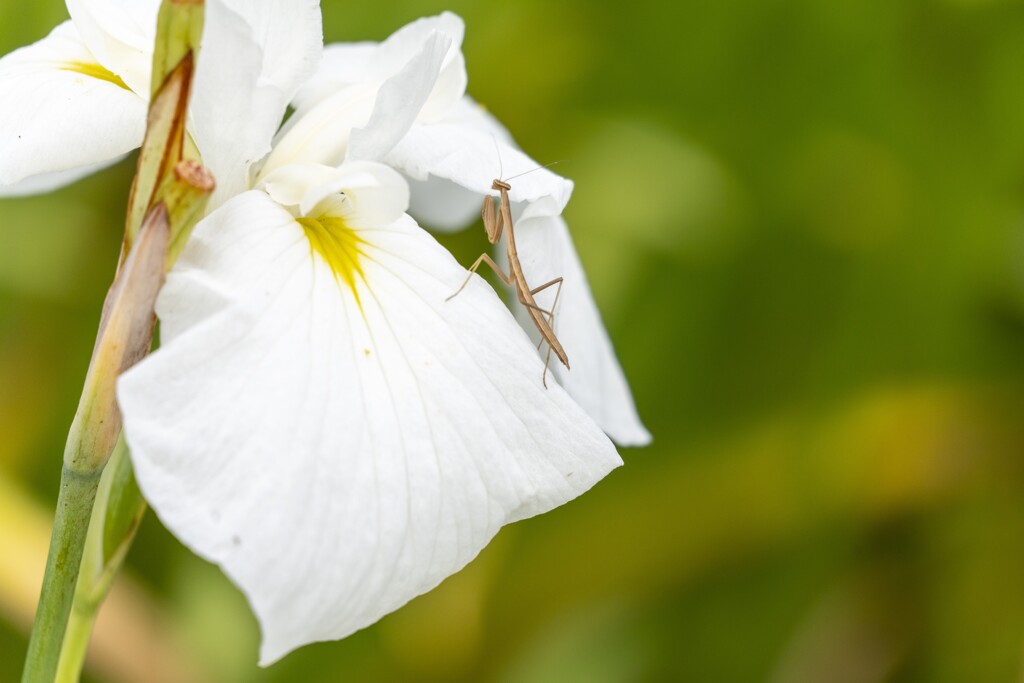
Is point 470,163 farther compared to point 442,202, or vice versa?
point 442,202

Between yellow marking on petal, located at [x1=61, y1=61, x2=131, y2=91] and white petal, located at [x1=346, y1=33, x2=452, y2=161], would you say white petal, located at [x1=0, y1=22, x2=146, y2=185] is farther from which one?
white petal, located at [x1=346, y1=33, x2=452, y2=161]

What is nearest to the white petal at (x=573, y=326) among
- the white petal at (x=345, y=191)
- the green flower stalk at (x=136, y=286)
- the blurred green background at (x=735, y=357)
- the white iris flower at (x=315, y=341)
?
the white iris flower at (x=315, y=341)

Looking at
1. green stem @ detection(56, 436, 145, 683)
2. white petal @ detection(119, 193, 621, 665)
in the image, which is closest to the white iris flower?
white petal @ detection(119, 193, 621, 665)

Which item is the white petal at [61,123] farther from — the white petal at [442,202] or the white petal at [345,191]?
the white petal at [442,202]

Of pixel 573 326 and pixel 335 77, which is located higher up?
pixel 335 77

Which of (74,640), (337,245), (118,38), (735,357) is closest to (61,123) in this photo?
(118,38)

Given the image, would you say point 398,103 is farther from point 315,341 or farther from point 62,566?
point 62,566

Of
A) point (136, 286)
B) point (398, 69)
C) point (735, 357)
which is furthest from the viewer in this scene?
point (735, 357)

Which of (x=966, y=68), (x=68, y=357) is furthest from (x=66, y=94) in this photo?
(x=966, y=68)
